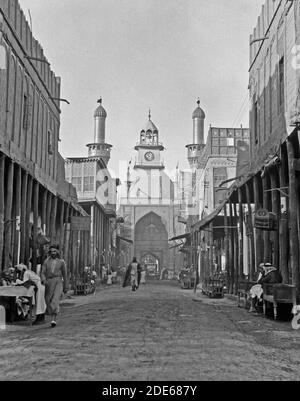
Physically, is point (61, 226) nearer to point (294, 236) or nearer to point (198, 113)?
point (294, 236)

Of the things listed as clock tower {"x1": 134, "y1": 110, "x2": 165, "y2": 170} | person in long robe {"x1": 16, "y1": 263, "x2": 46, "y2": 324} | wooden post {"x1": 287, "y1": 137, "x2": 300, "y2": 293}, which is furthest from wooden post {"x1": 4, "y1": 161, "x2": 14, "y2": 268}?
clock tower {"x1": 134, "y1": 110, "x2": 165, "y2": 170}

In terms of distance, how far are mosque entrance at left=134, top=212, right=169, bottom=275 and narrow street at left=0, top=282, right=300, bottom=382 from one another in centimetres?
5979

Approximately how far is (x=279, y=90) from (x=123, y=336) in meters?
11.4

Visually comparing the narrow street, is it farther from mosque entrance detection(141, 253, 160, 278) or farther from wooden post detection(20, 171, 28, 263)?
mosque entrance detection(141, 253, 160, 278)

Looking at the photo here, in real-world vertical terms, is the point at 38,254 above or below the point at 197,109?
below

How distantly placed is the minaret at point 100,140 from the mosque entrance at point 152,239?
369 inches

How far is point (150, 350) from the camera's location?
702 centimetres

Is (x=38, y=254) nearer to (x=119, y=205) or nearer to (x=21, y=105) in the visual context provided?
(x=21, y=105)

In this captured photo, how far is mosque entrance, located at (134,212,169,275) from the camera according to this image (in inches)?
2803

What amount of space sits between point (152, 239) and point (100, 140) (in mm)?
14678

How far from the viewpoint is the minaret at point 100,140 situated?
72438mm

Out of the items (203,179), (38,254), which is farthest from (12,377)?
(203,179)

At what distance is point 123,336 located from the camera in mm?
8414

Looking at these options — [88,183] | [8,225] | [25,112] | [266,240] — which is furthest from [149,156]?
[8,225]
